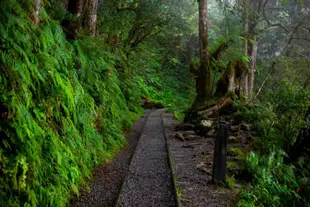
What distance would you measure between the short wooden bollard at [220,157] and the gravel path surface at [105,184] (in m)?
1.66

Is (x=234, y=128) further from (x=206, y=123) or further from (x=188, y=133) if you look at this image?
(x=188, y=133)

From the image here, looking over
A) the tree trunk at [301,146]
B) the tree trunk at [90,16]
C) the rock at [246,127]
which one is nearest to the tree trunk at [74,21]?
the tree trunk at [90,16]

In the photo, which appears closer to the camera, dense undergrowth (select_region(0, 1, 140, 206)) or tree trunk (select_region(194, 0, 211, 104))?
dense undergrowth (select_region(0, 1, 140, 206))

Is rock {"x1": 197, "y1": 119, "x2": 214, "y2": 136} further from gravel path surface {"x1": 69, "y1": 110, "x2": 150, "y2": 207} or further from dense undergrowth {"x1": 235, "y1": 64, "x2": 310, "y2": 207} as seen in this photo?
gravel path surface {"x1": 69, "y1": 110, "x2": 150, "y2": 207}

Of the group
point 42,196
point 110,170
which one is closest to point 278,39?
point 110,170

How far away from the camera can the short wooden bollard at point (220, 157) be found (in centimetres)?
491

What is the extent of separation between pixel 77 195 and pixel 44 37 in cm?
252

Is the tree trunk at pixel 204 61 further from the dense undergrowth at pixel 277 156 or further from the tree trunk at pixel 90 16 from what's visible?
the tree trunk at pixel 90 16

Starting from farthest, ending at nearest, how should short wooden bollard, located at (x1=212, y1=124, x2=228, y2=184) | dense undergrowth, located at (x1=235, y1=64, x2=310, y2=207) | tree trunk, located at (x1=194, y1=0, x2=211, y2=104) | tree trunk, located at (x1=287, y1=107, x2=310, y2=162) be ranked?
tree trunk, located at (x1=194, y1=0, x2=211, y2=104), tree trunk, located at (x1=287, y1=107, x2=310, y2=162), short wooden bollard, located at (x1=212, y1=124, x2=228, y2=184), dense undergrowth, located at (x1=235, y1=64, x2=310, y2=207)

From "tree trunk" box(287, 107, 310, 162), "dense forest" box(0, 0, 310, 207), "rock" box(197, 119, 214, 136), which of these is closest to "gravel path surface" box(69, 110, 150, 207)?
Answer: "dense forest" box(0, 0, 310, 207)

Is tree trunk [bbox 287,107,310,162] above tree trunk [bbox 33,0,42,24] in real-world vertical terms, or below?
below

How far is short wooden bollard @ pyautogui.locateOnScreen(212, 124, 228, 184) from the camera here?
4906 millimetres

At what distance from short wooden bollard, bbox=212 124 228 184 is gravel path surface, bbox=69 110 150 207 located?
166cm

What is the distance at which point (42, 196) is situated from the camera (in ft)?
11.3
